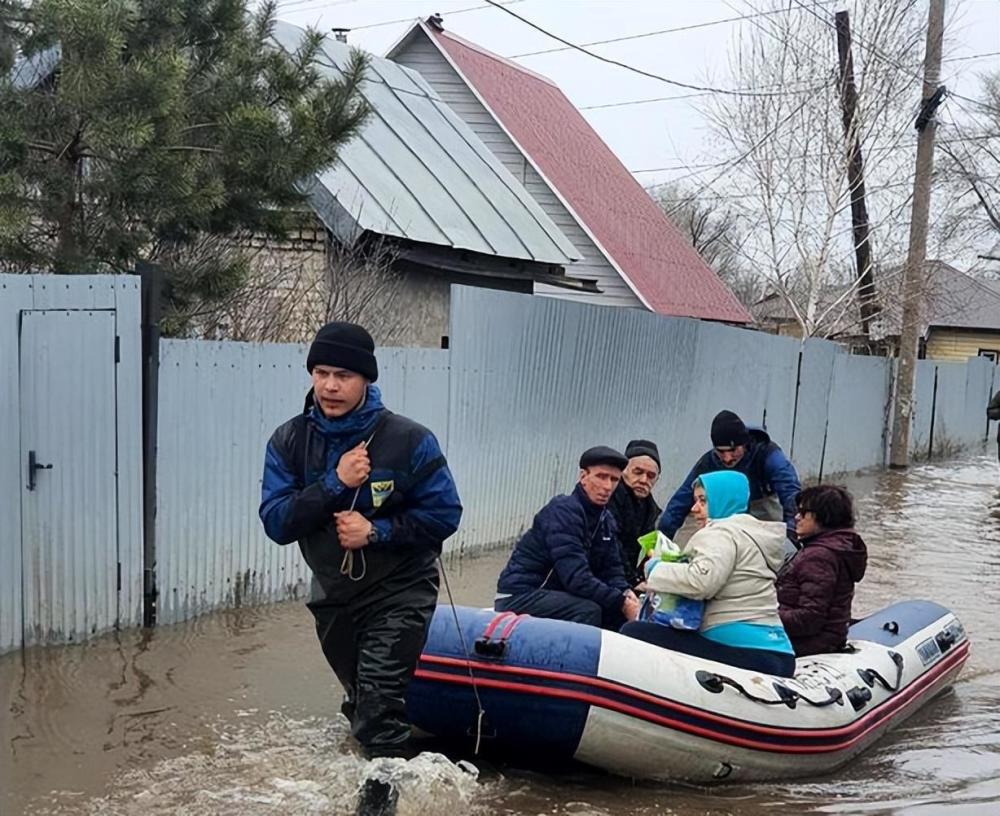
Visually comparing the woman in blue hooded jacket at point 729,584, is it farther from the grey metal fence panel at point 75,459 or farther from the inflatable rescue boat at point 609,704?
the grey metal fence panel at point 75,459

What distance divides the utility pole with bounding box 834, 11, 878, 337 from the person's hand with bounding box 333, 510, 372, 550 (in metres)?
19.7

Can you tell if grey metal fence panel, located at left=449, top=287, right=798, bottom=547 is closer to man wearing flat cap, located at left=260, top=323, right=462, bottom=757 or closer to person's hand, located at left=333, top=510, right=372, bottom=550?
man wearing flat cap, located at left=260, top=323, right=462, bottom=757

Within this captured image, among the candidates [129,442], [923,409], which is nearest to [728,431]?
[129,442]

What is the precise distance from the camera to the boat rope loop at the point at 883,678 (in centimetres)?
643

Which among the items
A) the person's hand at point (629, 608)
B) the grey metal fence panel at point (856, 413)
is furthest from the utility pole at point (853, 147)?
the person's hand at point (629, 608)

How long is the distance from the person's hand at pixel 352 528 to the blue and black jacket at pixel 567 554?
1.86m

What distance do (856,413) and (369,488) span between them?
16.2m

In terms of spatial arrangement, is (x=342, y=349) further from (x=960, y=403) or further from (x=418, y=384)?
(x=960, y=403)

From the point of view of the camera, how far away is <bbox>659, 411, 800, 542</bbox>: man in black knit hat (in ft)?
26.3

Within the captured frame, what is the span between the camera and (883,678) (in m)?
6.57

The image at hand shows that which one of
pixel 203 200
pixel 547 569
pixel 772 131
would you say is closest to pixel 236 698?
pixel 547 569

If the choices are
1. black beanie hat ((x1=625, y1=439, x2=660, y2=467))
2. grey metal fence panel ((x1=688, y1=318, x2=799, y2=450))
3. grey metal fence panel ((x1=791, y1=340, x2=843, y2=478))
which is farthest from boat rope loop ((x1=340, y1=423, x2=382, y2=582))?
grey metal fence panel ((x1=791, y1=340, x2=843, y2=478))

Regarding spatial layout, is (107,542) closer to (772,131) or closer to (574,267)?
(574,267)

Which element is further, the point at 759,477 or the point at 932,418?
the point at 932,418
